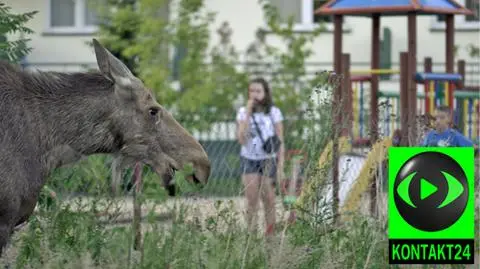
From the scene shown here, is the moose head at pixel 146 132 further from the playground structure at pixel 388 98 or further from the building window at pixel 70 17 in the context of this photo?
the building window at pixel 70 17

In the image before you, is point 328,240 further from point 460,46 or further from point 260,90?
point 460,46

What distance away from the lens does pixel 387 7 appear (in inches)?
614

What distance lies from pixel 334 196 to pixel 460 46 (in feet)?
48.4

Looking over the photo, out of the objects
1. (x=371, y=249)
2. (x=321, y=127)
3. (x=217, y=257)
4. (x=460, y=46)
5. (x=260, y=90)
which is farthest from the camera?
(x=460, y=46)

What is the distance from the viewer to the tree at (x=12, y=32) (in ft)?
30.2

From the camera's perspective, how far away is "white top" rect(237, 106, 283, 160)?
490 inches

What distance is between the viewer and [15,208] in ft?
24.8

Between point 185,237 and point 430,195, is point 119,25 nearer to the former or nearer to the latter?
point 185,237

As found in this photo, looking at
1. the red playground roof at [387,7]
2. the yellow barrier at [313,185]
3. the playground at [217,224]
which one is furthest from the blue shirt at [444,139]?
the red playground roof at [387,7]

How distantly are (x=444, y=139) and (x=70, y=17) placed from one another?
686 inches

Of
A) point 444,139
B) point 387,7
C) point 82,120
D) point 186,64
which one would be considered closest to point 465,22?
point 186,64

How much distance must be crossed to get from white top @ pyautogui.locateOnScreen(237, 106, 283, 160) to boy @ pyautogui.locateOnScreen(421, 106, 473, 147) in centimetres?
167

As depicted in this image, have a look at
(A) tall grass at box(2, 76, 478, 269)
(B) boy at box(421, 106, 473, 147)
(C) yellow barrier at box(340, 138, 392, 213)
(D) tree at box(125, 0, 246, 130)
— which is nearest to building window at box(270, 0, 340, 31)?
(D) tree at box(125, 0, 246, 130)

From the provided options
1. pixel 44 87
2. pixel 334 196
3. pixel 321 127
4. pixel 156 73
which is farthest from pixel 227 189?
pixel 156 73
